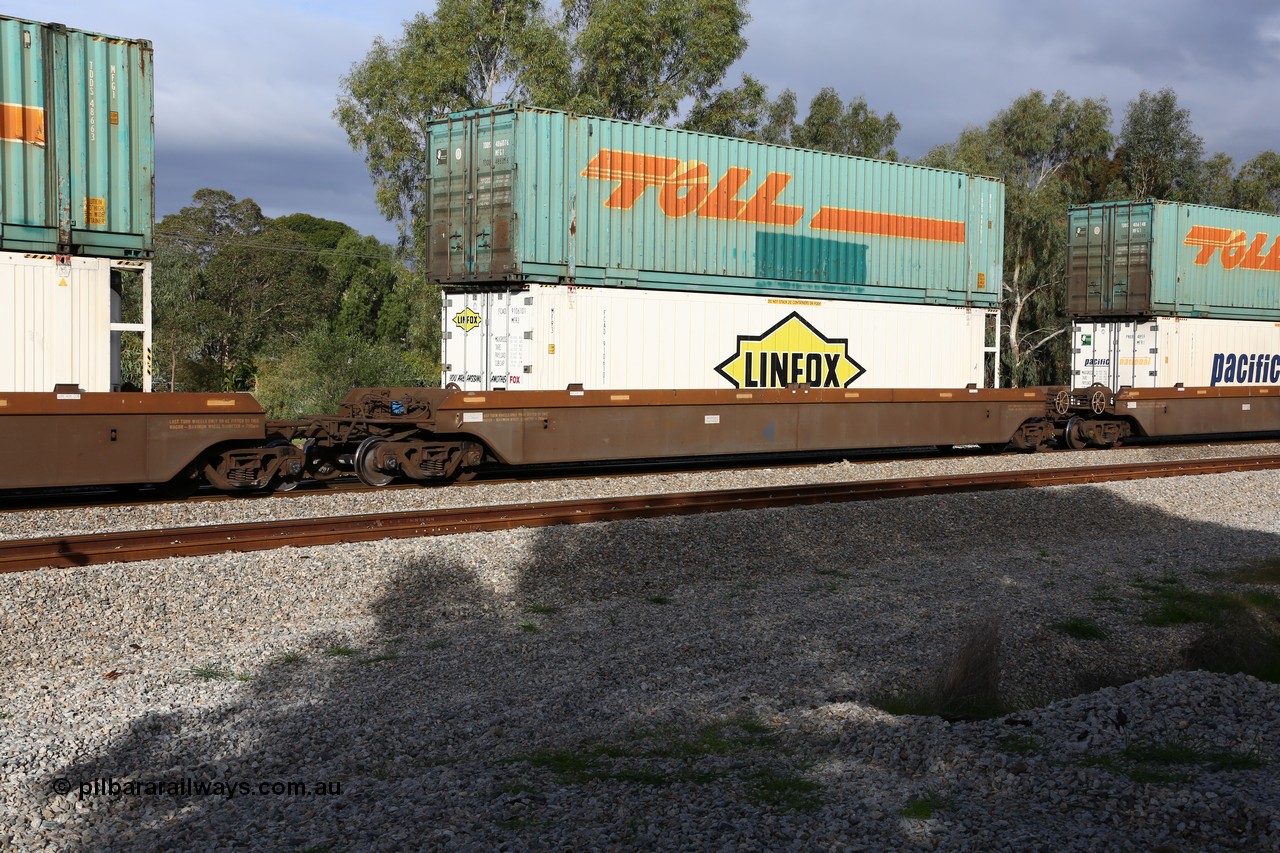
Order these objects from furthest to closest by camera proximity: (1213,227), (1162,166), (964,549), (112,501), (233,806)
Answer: (1162,166) → (1213,227) → (112,501) → (964,549) → (233,806)

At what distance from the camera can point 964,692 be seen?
591cm

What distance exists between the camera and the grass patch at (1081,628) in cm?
762

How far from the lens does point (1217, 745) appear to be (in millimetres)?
4945

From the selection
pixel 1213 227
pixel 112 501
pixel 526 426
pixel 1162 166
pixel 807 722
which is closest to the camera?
pixel 807 722

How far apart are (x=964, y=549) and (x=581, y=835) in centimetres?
744

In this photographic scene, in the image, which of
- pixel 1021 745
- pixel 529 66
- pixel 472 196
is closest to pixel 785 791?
pixel 1021 745

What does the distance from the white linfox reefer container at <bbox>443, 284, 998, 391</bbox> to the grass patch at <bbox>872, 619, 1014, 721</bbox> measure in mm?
9429

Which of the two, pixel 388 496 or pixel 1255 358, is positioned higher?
pixel 1255 358

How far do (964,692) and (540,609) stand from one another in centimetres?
336

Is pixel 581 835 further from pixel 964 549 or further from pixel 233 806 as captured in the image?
pixel 964 549

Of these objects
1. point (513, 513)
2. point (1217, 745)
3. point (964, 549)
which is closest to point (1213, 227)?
point (964, 549)

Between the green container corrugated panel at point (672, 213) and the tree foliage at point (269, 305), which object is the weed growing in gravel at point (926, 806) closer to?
the green container corrugated panel at point (672, 213)

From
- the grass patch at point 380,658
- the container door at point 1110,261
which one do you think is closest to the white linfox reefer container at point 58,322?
the grass patch at point 380,658

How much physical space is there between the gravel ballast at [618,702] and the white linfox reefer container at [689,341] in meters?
5.27
